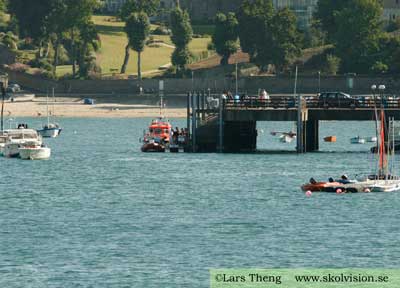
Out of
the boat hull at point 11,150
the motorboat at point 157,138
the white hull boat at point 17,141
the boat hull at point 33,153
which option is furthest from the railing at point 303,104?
the boat hull at point 11,150

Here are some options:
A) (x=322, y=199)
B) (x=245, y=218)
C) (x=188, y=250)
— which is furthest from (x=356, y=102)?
(x=188, y=250)

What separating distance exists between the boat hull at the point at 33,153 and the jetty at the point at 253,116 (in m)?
13.6

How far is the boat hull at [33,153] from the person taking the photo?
16650 cm

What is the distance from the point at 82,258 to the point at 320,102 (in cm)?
7303

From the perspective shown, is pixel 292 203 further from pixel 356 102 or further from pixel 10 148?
pixel 10 148

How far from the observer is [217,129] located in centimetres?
16450

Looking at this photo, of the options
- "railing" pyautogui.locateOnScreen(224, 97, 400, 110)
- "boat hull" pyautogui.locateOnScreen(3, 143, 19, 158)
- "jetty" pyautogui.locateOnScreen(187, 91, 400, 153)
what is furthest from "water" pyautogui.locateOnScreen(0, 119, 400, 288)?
"boat hull" pyautogui.locateOnScreen(3, 143, 19, 158)

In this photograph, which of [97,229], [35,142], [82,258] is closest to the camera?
[82,258]

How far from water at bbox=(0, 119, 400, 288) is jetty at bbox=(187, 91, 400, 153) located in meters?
3.28

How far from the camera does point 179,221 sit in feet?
364

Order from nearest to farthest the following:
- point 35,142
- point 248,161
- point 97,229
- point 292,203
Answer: point 97,229, point 292,203, point 248,161, point 35,142

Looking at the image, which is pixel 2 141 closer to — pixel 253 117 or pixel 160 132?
pixel 160 132

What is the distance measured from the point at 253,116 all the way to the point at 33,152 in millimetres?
21296

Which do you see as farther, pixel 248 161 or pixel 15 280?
pixel 248 161
